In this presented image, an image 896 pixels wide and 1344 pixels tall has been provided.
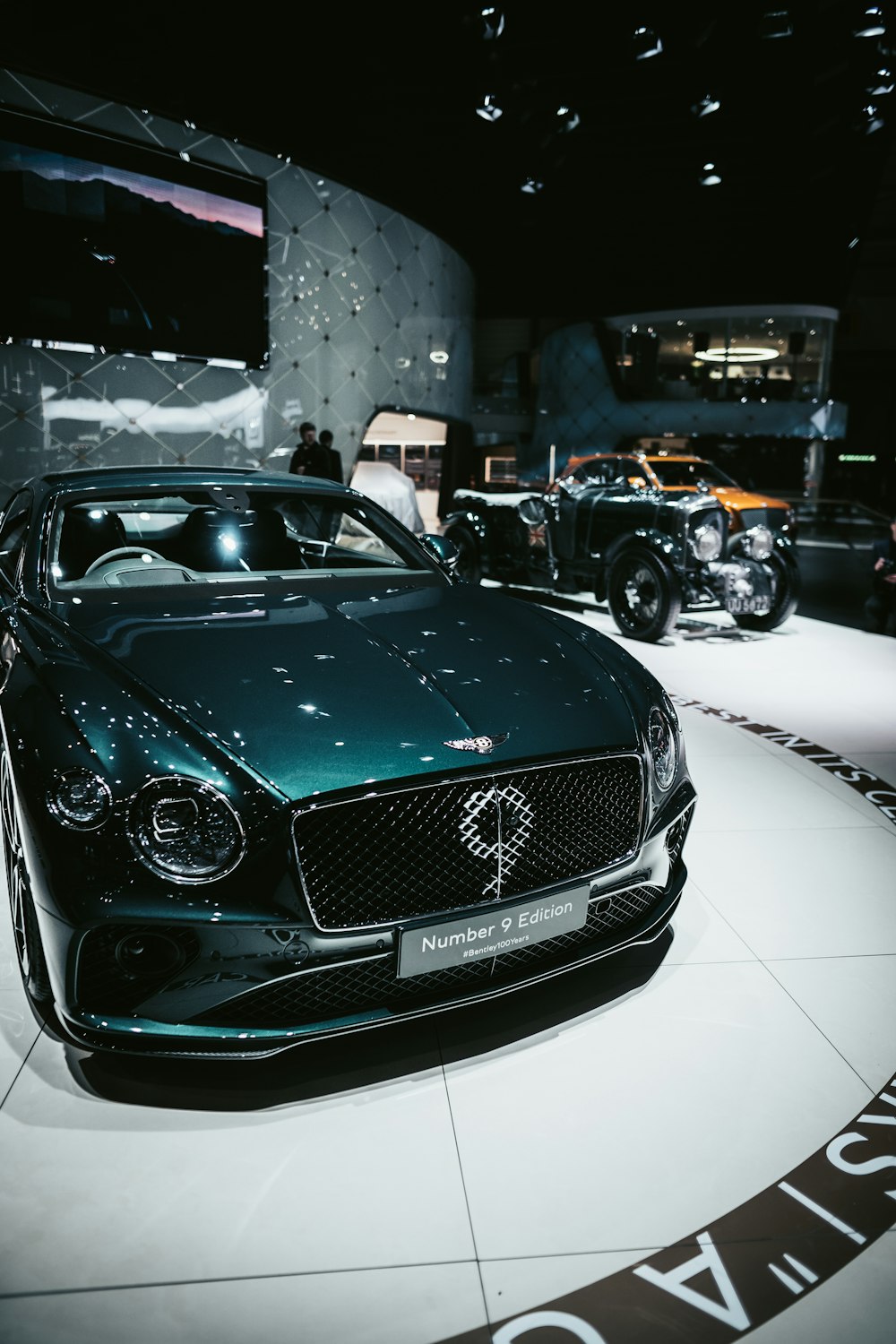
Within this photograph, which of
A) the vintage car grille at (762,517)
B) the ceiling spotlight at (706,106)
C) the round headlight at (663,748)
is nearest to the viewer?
the round headlight at (663,748)

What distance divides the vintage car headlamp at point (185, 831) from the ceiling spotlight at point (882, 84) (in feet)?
37.6

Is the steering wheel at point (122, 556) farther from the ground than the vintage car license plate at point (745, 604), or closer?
farther from the ground

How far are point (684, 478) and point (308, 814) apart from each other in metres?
8.26

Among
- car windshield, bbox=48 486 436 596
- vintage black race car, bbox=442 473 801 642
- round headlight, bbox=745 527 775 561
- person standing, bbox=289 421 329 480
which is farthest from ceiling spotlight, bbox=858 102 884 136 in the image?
car windshield, bbox=48 486 436 596

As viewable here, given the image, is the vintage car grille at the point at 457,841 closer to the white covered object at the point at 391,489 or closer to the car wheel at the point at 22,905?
the car wheel at the point at 22,905

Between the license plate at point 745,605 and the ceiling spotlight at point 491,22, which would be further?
the ceiling spotlight at point 491,22

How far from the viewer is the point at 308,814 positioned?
164cm

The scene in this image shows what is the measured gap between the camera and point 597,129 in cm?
1139

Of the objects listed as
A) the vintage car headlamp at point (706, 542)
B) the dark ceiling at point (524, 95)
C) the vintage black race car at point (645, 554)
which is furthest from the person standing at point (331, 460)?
the vintage car headlamp at point (706, 542)

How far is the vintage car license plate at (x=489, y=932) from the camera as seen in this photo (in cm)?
168

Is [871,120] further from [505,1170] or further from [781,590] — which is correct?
[505,1170]

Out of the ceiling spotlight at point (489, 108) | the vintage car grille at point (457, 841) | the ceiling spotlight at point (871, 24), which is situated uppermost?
the ceiling spotlight at point (871, 24)

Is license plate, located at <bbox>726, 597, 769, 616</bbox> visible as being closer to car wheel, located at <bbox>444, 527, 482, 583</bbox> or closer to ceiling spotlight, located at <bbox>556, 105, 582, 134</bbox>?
car wheel, located at <bbox>444, 527, 482, 583</bbox>

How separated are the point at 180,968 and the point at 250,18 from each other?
9.16 m
